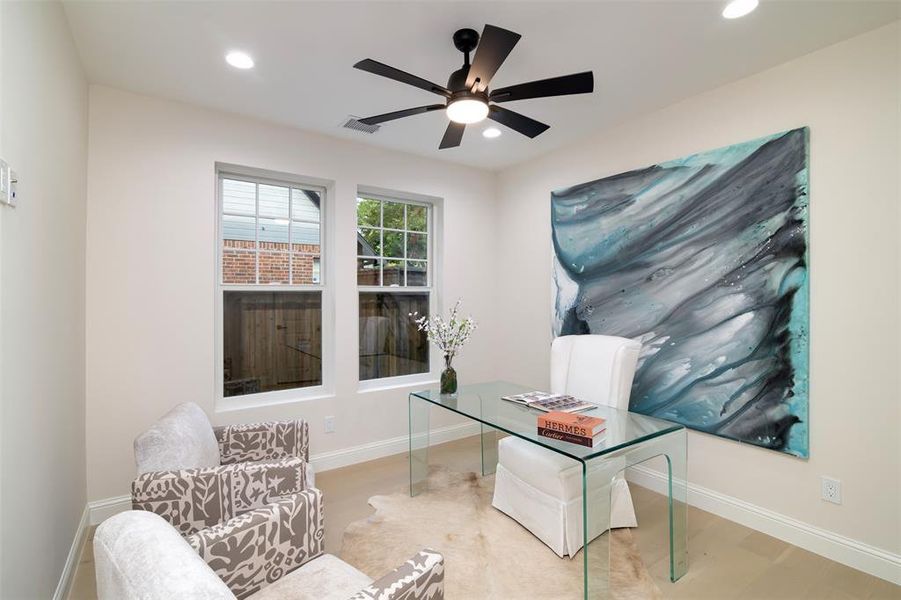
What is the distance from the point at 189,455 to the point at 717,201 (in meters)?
3.29

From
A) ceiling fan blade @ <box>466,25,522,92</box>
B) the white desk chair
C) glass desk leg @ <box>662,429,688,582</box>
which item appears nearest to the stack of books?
the white desk chair

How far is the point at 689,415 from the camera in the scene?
293cm

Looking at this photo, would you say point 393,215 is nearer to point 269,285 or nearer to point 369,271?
point 369,271

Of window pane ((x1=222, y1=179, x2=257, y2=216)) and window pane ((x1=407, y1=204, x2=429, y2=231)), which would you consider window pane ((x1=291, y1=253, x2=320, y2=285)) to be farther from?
window pane ((x1=407, y1=204, x2=429, y2=231))

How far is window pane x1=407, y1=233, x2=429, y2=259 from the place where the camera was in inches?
169

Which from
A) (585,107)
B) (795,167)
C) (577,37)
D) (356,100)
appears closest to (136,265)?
(356,100)

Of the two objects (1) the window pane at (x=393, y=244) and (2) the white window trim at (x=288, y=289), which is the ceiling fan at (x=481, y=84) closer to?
(2) the white window trim at (x=288, y=289)

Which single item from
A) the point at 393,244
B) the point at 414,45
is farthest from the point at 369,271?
the point at 414,45

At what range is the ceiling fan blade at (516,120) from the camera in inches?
91.2

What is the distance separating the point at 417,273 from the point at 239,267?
162cm

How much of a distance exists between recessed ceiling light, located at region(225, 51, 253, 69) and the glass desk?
2296 millimetres

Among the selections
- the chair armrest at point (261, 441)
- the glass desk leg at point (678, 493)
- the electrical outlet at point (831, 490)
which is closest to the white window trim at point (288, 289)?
the chair armrest at point (261, 441)

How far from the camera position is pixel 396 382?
13.6ft

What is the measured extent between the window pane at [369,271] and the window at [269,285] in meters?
0.36
